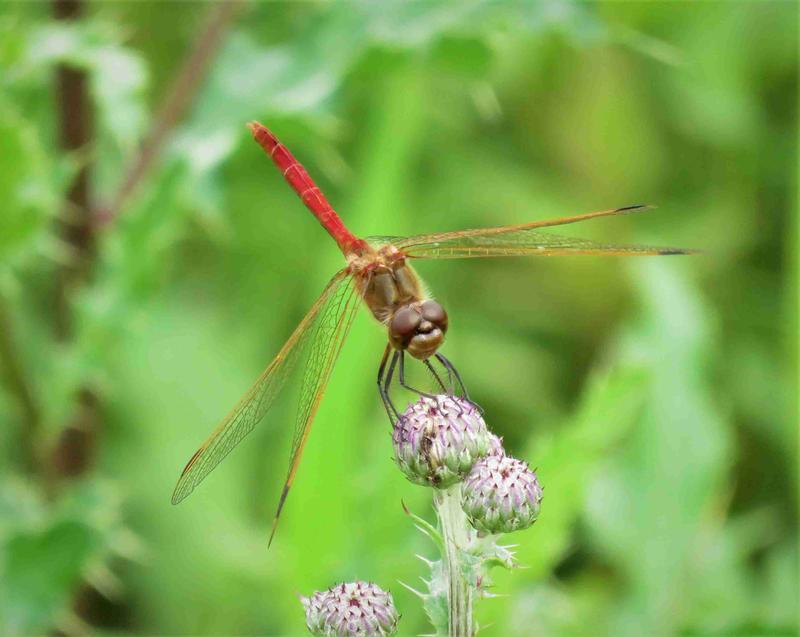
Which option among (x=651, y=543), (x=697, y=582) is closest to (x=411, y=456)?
(x=651, y=543)

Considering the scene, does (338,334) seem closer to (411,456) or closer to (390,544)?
(411,456)

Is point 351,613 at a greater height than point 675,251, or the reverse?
point 675,251

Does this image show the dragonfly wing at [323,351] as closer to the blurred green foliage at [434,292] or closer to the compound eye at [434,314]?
the compound eye at [434,314]

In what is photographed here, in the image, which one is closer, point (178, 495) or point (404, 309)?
point (178, 495)

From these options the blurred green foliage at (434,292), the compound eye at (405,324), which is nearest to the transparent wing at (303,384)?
the compound eye at (405,324)

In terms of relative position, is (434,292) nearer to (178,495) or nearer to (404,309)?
(404,309)

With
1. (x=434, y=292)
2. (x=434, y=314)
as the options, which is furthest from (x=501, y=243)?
(x=434, y=292)
